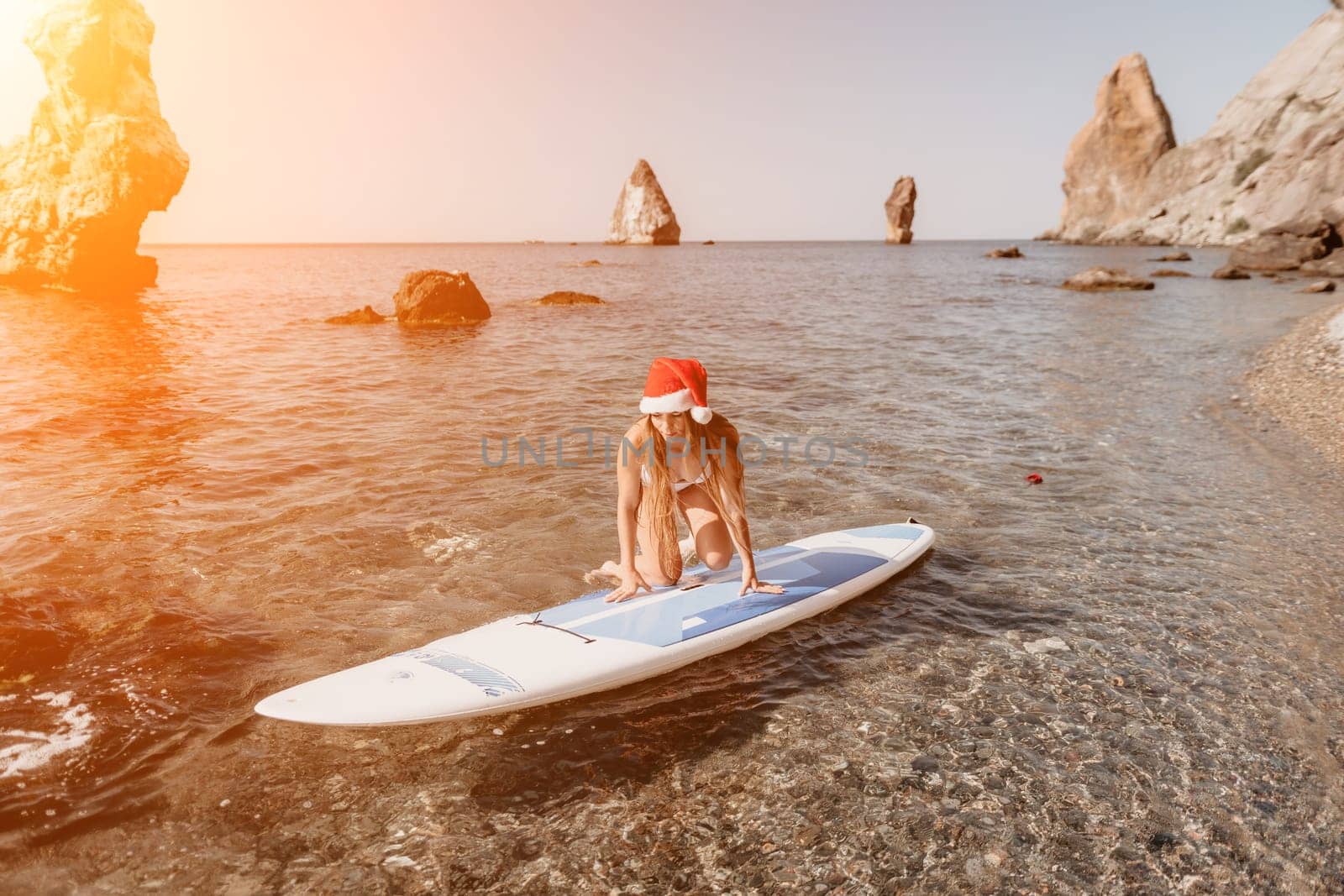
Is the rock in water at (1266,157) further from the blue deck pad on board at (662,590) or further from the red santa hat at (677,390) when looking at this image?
the red santa hat at (677,390)

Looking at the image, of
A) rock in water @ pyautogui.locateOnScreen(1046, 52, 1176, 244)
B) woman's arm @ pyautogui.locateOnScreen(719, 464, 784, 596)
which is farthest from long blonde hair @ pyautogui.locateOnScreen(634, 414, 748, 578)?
rock in water @ pyautogui.locateOnScreen(1046, 52, 1176, 244)

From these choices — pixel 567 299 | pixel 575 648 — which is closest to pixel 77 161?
pixel 567 299

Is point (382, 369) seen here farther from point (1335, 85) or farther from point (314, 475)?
point (1335, 85)

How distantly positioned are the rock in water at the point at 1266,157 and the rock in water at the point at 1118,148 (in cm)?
1166

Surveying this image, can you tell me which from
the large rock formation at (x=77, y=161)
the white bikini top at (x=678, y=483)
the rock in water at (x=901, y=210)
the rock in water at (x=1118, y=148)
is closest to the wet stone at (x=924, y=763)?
the white bikini top at (x=678, y=483)

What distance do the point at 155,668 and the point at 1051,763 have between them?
254 inches

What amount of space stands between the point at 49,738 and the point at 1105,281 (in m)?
Result: 48.0

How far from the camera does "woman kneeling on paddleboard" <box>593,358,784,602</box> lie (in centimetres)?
509

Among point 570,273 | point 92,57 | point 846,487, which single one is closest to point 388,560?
point 846,487

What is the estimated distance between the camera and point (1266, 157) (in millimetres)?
81688

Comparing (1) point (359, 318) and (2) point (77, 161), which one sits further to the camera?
(2) point (77, 161)

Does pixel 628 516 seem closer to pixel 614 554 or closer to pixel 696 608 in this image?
pixel 696 608

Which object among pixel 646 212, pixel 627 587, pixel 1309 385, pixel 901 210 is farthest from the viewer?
pixel 646 212

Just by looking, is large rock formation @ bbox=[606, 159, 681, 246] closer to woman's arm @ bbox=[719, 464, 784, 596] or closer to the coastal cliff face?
the coastal cliff face
